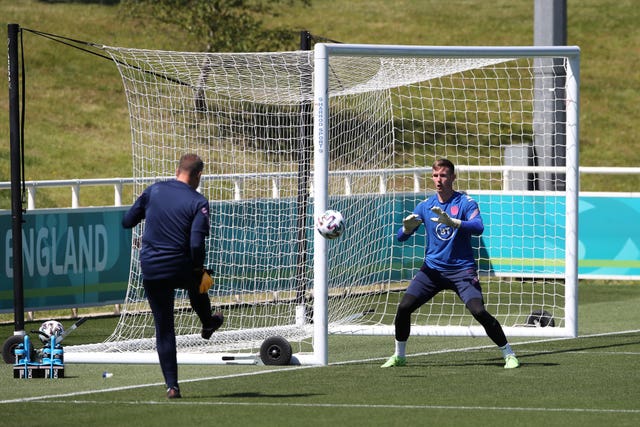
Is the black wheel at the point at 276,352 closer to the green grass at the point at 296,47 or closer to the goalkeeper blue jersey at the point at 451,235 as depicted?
the goalkeeper blue jersey at the point at 451,235

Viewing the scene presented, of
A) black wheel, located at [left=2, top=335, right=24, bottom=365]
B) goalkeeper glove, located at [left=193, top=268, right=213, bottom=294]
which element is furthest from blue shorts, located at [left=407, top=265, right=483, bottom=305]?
black wheel, located at [left=2, top=335, right=24, bottom=365]

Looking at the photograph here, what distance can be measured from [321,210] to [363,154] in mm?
5580

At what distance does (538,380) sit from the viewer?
11.9 meters

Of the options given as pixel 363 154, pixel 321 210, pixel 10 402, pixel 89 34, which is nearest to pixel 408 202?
pixel 363 154

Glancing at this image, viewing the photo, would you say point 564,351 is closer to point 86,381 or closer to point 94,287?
point 86,381

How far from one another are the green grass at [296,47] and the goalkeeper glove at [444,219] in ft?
64.9

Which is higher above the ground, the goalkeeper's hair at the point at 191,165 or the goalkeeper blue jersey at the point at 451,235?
the goalkeeper's hair at the point at 191,165

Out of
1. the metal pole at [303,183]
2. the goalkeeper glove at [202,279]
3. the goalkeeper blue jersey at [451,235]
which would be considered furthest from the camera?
the metal pole at [303,183]

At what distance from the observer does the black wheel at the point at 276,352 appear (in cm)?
1288

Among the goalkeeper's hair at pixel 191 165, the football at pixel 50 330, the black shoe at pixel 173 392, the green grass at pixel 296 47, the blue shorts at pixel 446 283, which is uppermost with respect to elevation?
→ the green grass at pixel 296 47

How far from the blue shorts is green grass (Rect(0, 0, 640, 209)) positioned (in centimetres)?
1931

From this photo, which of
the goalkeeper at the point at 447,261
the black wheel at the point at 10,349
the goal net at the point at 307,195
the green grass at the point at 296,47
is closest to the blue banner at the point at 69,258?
the goal net at the point at 307,195

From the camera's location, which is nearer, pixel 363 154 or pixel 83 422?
pixel 83 422

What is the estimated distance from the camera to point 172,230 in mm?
10656
